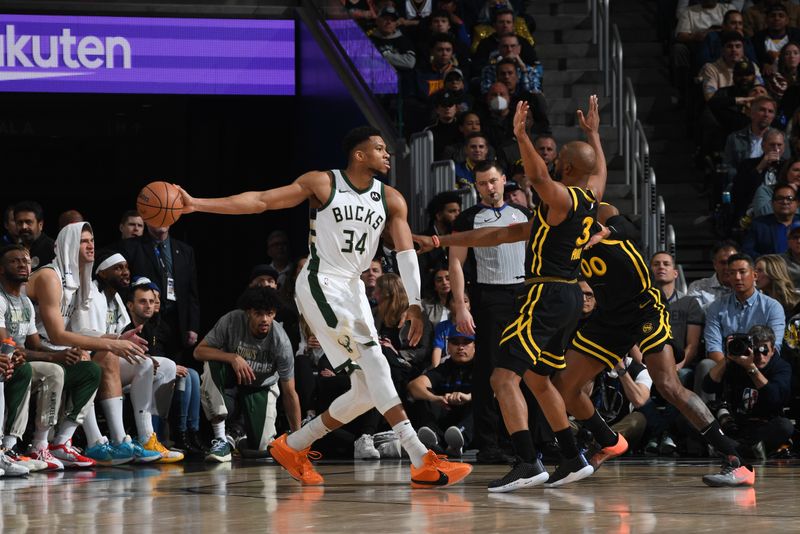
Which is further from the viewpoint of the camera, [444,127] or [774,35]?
[774,35]

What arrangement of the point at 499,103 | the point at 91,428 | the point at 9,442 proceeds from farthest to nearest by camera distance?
the point at 499,103 < the point at 91,428 < the point at 9,442

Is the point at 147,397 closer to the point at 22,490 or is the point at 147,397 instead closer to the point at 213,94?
the point at 22,490

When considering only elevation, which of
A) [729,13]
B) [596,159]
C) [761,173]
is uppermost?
[729,13]

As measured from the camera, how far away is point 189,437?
34.6 feet

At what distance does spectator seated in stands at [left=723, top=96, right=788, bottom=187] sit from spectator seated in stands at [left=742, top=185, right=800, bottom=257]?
1682 mm

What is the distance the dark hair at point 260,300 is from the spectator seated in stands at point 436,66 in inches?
174

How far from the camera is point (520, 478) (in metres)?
7.05

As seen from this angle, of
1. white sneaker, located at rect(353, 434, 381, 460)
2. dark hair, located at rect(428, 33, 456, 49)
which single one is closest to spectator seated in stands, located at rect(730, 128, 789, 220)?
dark hair, located at rect(428, 33, 456, 49)

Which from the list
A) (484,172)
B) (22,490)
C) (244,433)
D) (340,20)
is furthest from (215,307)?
(22,490)

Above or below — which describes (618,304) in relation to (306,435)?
above

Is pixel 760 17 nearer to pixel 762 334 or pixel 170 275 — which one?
pixel 762 334

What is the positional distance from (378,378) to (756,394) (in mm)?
3810

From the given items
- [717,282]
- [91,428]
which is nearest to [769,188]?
[717,282]

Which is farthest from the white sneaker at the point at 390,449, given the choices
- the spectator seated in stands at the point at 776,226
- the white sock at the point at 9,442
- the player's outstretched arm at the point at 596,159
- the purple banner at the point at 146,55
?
the purple banner at the point at 146,55
